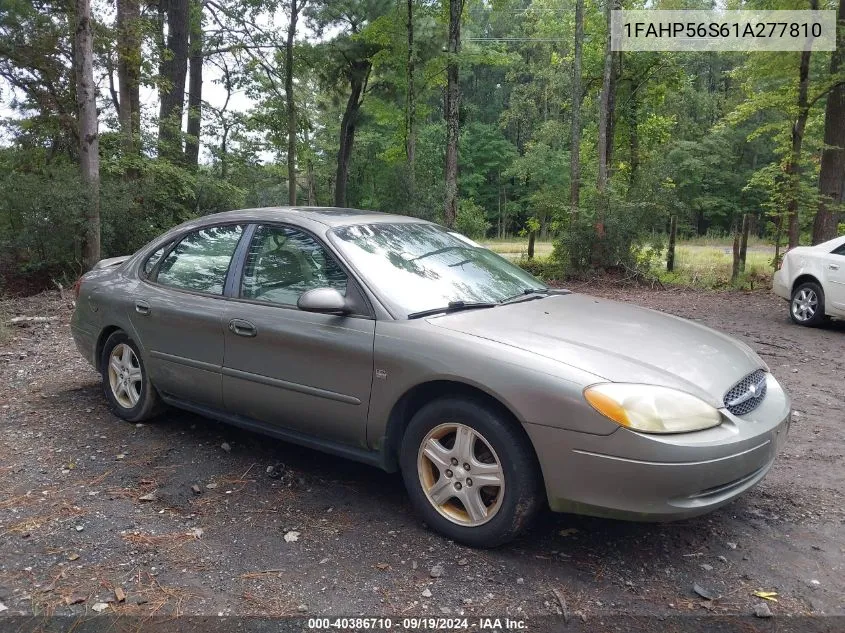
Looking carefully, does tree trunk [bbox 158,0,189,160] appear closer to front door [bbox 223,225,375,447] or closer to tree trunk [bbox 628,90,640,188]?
front door [bbox 223,225,375,447]

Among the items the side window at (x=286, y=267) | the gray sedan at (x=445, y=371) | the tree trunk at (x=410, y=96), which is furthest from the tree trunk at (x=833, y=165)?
the side window at (x=286, y=267)

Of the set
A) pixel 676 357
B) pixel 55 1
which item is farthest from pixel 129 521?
pixel 55 1

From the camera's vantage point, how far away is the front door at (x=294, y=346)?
3467 millimetres

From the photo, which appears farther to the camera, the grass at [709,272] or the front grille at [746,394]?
the grass at [709,272]

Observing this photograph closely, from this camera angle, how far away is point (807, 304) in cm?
923

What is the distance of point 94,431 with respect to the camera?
473 cm

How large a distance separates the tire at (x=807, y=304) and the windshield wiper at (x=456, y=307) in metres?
7.31

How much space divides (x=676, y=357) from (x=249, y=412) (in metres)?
2.46

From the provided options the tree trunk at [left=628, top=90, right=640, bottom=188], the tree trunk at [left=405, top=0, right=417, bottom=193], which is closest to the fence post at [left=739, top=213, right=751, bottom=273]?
the tree trunk at [left=628, top=90, right=640, bottom=188]

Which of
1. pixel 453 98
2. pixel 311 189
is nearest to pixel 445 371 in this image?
pixel 453 98

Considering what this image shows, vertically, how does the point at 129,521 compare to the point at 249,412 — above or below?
below

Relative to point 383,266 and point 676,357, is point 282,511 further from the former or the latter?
point 676,357

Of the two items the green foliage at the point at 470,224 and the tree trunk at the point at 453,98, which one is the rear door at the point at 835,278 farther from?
the green foliage at the point at 470,224

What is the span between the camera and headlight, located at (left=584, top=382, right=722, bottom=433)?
2.72 m
